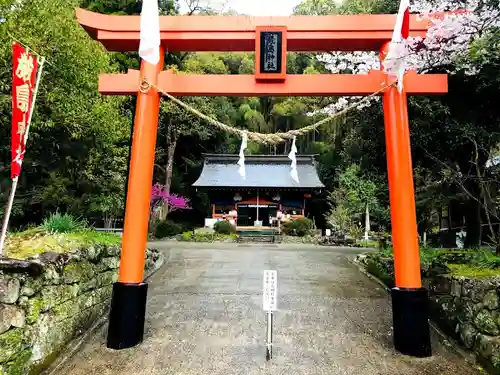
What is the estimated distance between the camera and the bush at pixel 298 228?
22.4 meters

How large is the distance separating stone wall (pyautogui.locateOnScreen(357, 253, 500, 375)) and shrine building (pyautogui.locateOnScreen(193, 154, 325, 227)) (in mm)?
18885

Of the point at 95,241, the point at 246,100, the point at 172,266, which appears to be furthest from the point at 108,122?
the point at 246,100

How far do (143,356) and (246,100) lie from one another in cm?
2979

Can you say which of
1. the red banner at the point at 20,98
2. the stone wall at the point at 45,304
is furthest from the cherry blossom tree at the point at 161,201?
the red banner at the point at 20,98

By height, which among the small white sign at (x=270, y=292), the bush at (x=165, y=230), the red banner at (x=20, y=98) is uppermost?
the red banner at (x=20, y=98)

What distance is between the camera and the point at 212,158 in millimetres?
27109

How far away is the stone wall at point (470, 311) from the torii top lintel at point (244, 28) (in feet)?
10.4

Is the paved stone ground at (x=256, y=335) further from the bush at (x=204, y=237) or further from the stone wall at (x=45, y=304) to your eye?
the bush at (x=204, y=237)

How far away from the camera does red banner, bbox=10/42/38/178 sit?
4094mm

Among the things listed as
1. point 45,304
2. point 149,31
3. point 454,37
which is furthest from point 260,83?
point 45,304

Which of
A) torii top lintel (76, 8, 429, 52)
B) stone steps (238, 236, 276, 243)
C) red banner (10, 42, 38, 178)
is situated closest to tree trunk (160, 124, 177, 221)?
stone steps (238, 236, 276, 243)

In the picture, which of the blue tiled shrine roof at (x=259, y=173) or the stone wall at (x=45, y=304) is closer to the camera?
the stone wall at (x=45, y=304)

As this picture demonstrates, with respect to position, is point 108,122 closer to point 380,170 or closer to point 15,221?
point 15,221

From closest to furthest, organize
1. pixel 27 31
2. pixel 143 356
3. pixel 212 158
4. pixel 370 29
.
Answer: pixel 143 356, pixel 370 29, pixel 27 31, pixel 212 158
